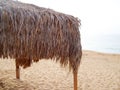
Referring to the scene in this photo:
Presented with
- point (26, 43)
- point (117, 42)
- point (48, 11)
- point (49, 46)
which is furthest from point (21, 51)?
point (117, 42)

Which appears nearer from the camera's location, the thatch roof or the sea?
the thatch roof

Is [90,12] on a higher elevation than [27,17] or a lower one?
lower

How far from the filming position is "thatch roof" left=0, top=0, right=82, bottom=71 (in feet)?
14.6

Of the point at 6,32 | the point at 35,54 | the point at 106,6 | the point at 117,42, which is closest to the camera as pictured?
the point at 6,32

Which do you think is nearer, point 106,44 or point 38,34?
point 38,34

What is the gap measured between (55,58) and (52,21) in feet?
2.40

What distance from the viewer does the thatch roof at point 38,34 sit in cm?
445

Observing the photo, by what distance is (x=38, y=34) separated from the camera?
473cm

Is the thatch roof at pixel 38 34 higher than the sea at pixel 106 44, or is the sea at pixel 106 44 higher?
the thatch roof at pixel 38 34

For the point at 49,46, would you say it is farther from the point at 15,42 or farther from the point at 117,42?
the point at 117,42

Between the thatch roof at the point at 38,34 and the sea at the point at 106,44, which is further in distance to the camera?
the sea at the point at 106,44

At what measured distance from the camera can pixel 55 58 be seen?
518cm

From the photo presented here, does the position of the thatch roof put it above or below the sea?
above

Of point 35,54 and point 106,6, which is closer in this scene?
point 35,54
